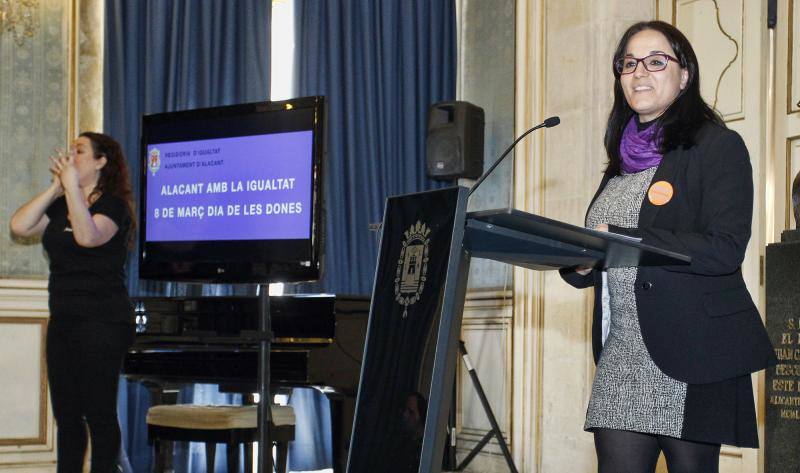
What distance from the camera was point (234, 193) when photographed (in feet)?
11.9

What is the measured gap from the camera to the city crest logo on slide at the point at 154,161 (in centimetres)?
387

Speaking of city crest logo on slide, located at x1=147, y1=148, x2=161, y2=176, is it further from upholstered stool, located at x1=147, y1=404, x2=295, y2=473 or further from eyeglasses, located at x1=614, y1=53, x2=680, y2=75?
eyeglasses, located at x1=614, y1=53, x2=680, y2=75

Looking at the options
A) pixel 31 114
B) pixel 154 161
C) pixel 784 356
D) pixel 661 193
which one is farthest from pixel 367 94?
pixel 661 193

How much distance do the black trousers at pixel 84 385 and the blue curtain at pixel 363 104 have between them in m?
2.01

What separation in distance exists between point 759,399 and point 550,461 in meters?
1.21

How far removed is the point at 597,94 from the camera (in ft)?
16.3

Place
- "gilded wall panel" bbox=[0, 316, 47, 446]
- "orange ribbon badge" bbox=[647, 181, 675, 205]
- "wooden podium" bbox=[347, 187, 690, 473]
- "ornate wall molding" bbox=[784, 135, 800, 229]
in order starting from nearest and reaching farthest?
"wooden podium" bbox=[347, 187, 690, 473], "orange ribbon badge" bbox=[647, 181, 675, 205], "ornate wall molding" bbox=[784, 135, 800, 229], "gilded wall panel" bbox=[0, 316, 47, 446]

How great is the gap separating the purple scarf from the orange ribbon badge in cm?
9

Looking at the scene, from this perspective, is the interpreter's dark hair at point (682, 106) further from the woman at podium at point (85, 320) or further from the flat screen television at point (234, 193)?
the woman at podium at point (85, 320)

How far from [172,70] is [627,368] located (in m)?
4.02

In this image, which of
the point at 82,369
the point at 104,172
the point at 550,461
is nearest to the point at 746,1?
the point at 550,461

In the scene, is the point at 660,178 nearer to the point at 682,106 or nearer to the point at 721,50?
the point at 682,106

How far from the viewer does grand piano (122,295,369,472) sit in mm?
3824

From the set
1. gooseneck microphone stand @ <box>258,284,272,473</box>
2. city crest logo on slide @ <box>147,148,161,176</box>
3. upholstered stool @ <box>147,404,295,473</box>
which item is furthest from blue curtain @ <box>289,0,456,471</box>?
gooseneck microphone stand @ <box>258,284,272,473</box>
